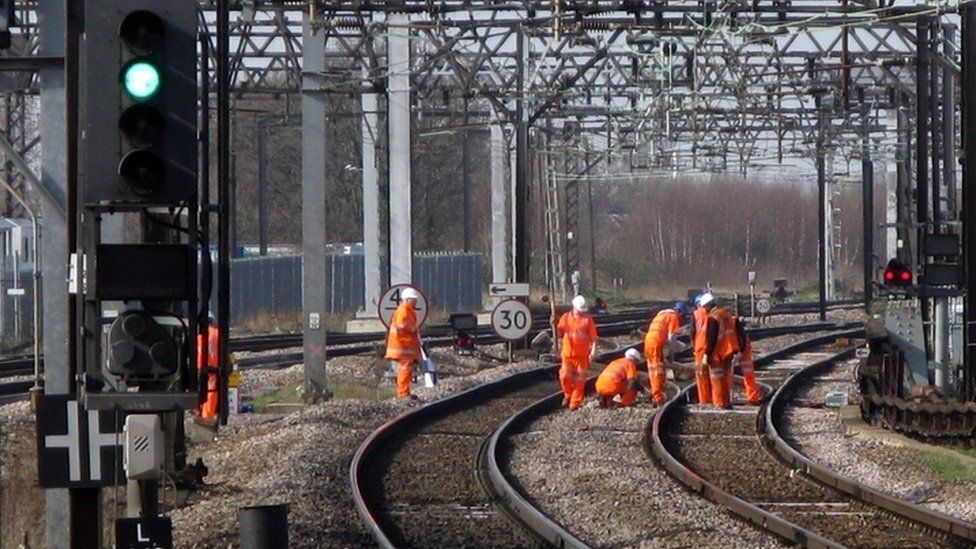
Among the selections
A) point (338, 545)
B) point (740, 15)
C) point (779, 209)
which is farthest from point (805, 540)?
point (779, 209)

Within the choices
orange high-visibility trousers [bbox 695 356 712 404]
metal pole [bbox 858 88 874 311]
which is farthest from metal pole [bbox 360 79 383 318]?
orange high-visibility trousers [bbox 695 356 712 404]

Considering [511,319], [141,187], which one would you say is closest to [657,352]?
[511,319]

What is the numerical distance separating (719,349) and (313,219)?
6089 millimetres

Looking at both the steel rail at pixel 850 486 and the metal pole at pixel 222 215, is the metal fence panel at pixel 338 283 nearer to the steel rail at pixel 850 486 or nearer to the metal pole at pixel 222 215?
the steel rail at pixel 850 486

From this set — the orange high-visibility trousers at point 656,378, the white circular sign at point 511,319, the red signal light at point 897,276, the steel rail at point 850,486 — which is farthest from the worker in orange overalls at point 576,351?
the white circular sign at point 511,319

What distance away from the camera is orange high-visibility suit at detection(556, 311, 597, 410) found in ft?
Result: 76.8

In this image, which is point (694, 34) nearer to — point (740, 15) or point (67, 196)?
point (740, 15)

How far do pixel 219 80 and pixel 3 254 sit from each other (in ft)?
106

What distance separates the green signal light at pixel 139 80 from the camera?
313 inches

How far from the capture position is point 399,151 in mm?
29812

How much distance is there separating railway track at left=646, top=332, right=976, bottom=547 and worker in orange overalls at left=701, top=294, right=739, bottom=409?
1.00 ft

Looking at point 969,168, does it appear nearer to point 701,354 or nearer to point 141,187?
point 701,354

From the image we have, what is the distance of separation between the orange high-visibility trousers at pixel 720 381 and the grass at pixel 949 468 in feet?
18.3

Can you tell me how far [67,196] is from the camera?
30.6 ft
